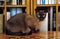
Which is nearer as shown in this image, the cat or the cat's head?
the cat

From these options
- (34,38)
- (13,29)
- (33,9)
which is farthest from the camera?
(33,9)

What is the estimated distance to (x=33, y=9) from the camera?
2389 millimetres

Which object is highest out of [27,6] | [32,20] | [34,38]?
[27,6]

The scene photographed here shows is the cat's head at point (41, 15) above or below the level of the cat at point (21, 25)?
above

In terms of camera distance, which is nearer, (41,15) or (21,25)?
(21,25)

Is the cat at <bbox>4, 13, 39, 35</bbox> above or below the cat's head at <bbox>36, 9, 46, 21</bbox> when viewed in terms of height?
below

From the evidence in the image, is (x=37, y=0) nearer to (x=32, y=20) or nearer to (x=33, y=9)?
(x=33, y=9)

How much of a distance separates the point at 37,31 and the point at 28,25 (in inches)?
8.6

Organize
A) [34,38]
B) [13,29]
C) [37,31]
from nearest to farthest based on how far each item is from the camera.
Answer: [34,38] < [13,29] < [37,31]

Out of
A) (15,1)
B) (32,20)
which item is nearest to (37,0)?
(15,1)

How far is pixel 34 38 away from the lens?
179cm

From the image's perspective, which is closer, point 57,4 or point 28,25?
point 28,25

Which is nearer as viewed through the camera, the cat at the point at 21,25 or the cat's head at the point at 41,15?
the cat at the point at 21,25

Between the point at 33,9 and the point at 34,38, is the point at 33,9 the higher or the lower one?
the higher one
